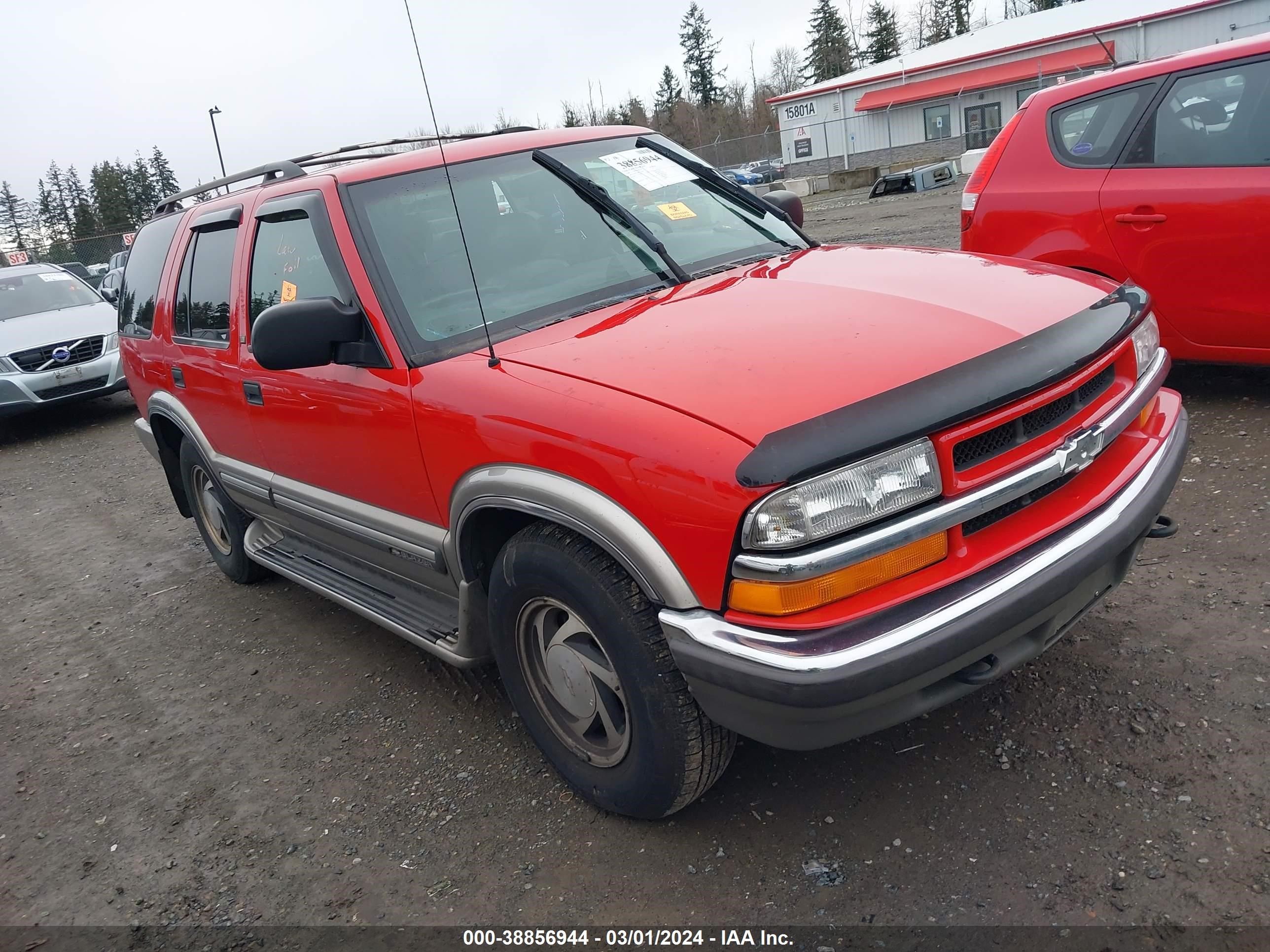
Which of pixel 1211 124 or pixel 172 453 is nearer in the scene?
pixel 1211 124

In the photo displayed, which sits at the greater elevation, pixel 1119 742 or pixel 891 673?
pixel 891 673

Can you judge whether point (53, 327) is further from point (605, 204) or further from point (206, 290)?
point (605, 204)

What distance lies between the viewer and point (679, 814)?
9.09 ft

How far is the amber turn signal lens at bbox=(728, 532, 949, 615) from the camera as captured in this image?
2.06 metres

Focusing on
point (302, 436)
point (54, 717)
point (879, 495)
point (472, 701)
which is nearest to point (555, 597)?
point (879, 495)

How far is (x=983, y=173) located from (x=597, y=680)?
4312 mm

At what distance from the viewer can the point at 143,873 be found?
2.95m

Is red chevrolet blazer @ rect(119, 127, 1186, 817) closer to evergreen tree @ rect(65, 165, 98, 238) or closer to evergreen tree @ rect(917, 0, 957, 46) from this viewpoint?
evergreen tree @ rect(65, 165, 98, 238)

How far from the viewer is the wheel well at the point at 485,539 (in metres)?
2.82

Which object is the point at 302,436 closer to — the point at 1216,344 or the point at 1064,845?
the point at 1064,845

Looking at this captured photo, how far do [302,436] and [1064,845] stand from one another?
9.31 ft

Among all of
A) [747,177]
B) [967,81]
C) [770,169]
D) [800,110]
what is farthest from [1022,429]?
[800,110]

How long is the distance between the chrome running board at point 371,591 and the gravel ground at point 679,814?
1.39ft

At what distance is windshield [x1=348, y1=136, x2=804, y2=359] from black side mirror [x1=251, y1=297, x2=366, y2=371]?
0.16 m
